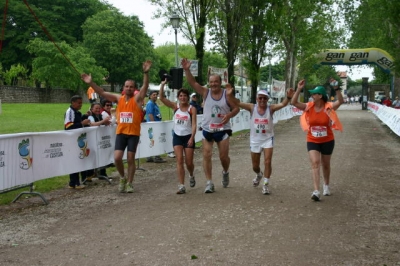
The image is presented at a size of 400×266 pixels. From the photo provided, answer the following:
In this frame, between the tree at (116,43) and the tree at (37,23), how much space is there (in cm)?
233

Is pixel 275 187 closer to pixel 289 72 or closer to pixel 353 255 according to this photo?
pixel 353 255

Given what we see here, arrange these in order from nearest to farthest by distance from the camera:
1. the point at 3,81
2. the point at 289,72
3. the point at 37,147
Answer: the point at 37,147 → the point at 289,72 → the point at 3,81

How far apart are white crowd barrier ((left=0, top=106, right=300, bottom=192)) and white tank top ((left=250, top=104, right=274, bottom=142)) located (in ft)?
11.6

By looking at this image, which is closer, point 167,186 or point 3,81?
point 167,186

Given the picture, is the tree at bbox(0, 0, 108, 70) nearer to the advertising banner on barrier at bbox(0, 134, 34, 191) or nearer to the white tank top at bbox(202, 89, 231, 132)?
the advertising banner on barrier at bbox(0, 134, 34, 191)

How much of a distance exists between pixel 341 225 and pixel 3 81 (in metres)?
62.9

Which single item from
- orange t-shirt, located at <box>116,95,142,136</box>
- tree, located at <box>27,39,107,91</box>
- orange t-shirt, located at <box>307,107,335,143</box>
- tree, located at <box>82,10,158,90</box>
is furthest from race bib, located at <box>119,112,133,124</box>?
tree, located at <box>82,10,158,90</box>

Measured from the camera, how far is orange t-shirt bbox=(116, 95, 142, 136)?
386 inches

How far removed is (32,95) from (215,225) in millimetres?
52269

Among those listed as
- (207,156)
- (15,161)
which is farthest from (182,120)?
(15,161)

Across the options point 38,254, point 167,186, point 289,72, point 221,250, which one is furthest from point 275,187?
point 289,72

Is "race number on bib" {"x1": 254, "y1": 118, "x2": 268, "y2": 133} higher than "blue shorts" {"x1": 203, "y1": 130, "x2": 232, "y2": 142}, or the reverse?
"race number on bib" {"x1": 254, "y1": 118, "x2": 268, "y2": 133}

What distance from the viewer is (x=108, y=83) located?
290 ft

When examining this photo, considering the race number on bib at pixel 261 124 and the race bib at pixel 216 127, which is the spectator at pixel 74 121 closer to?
the race bib at pixel 216 127
